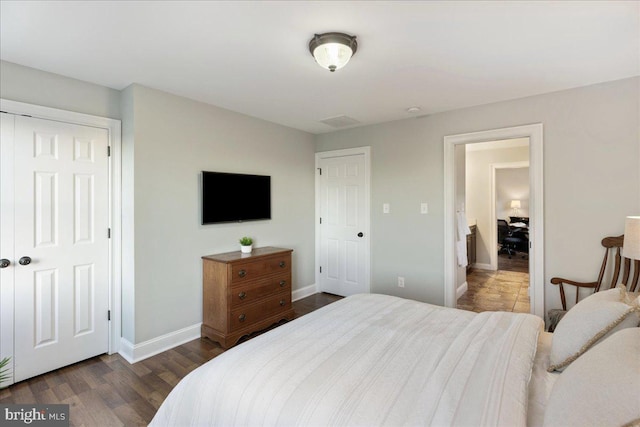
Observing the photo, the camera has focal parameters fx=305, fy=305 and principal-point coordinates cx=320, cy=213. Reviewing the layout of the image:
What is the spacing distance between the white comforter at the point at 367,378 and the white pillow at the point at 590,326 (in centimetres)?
12

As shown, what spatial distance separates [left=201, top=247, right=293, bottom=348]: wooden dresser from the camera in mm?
2855

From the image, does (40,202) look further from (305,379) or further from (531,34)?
(531,34)

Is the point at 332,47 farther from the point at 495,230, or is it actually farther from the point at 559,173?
the point at 495,230

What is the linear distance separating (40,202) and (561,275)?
4.44 m

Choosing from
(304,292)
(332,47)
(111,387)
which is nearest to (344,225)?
(304,292)

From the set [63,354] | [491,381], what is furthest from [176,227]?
[491,381]

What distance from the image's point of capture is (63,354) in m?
2.47

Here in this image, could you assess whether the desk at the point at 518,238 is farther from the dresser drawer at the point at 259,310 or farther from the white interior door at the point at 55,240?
the white interior door at the point at 55,240

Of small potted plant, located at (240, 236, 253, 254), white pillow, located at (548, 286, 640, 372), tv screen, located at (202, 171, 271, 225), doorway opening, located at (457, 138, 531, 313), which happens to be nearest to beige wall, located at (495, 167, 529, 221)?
doorway opening, located at (457, 138, 531, 313)

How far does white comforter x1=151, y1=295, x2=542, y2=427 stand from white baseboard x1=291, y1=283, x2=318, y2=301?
2454 millimetres

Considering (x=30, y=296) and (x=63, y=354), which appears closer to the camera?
(x=30, y=296)

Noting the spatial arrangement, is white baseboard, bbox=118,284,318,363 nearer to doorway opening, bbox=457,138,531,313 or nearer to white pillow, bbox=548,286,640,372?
white pillow, bbox=548,286,640,372

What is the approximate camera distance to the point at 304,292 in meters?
4.32

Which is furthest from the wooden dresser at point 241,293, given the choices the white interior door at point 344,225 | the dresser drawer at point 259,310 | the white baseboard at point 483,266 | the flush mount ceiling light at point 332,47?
the white baseboard at point 483,266
